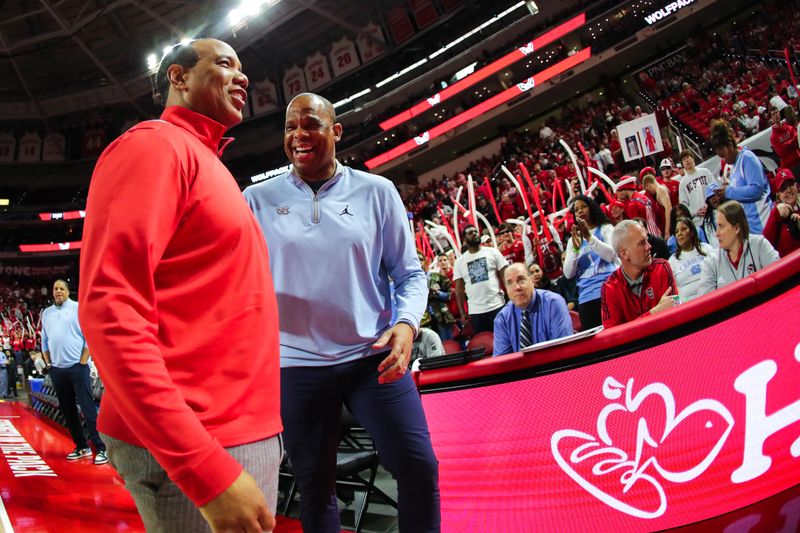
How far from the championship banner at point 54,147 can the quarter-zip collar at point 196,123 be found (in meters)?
27.7

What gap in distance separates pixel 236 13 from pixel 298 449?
17.3m

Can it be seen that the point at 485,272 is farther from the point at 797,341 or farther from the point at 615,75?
the point at 615,75

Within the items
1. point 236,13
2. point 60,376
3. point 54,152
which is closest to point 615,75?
point 236,13

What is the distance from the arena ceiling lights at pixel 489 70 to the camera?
17656mm

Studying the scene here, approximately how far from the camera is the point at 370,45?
2227 centimetres

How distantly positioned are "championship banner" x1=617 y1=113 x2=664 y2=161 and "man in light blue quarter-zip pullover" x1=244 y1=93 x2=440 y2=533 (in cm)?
981

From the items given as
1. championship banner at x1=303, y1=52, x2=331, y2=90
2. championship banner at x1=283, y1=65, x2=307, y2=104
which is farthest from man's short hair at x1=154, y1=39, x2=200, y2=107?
championship banner at x1=303, y1=52, x2=331, y2=90

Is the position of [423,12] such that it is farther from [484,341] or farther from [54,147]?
[484,341]

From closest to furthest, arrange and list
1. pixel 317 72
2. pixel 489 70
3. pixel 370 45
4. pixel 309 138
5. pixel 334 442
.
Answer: pixel 334 442
pixel 309 138
pixel 489 70
pixel 370 45
pixel 317 72

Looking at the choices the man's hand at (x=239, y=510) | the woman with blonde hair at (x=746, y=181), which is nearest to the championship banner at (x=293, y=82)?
the woman with blonde hair at (x=746, y=181)

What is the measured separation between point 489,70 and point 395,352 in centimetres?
1883

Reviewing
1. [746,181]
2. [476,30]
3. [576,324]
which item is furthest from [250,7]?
[746,181]

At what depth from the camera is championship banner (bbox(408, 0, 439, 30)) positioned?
2073cm

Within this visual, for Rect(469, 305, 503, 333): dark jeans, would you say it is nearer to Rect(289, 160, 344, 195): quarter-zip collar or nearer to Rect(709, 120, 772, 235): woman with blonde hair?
Rect(709, 120, 772, 235): woman with blonde hair
